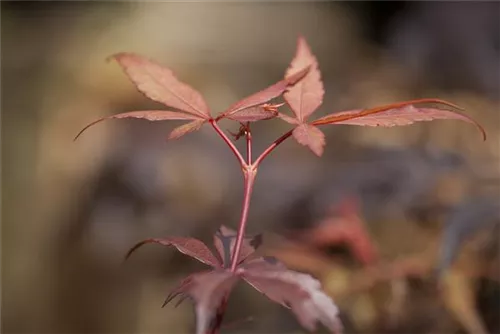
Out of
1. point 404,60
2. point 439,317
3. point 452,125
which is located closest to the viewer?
point 439,317

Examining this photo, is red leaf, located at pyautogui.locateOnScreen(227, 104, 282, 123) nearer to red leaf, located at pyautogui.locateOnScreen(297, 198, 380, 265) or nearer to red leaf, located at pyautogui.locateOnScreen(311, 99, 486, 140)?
red leaf, located at pyautogui.locateOnScreen(311, 99, 486, 140)

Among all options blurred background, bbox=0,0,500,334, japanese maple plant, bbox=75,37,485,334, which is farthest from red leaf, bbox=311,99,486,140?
blurred background, bbox=0,0,500,334

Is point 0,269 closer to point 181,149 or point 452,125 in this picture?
point 181,149

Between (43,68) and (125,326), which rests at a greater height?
(43,68)

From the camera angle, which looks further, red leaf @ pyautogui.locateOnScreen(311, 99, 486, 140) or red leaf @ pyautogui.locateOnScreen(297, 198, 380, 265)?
red leaf @ pyautogui.locateOnScreen(297, 198, 380, 265)

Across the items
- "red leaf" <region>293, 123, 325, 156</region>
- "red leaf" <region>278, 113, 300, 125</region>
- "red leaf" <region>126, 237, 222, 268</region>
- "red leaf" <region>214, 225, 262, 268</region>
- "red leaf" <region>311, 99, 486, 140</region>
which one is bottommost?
"red leaf" <region>214, 225, 262, 268</region>

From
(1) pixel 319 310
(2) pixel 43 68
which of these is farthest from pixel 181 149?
(1) pixel 319 310

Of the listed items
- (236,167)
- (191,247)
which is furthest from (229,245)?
(236,167)

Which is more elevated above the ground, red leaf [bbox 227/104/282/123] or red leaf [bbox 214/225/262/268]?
red leaf [bbox 227/104/282/123]

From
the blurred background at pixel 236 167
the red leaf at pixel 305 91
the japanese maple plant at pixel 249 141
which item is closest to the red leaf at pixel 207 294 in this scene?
the japanese maple plant at pixel 249 141
